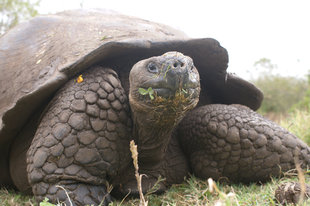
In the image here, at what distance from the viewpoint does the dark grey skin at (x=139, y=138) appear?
180cm

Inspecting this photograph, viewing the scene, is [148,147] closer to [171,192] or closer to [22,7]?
[171,192]

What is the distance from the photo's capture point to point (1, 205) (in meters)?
2.14

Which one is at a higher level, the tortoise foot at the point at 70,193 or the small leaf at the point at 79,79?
the small leaf at the point at 79,79

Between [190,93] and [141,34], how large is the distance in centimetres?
82

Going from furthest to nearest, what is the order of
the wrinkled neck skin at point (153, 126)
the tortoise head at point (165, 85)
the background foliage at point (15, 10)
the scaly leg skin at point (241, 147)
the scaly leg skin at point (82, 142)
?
the background foliage at point (15, 10) < the scaly leg skin at point (241, 147) < the scaly leg skin at point (82, 142) < the wrinkled neck skin at point (153, 126) < the tortoise head at point (165, 85)

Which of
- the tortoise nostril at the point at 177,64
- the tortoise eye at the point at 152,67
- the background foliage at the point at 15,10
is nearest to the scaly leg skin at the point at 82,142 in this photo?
the tortoise eye at the point at 152,67

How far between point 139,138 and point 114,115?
0.24m

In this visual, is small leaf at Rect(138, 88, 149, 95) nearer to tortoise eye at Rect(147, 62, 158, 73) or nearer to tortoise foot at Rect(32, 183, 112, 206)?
tortoise eye at Rect(147, 62, 158, 73)

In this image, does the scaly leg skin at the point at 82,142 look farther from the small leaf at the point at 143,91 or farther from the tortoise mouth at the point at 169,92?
the tortoise mouth at the point at 169,92

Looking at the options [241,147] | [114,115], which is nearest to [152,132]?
[114,115]

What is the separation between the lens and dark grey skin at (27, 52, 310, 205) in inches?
70.7

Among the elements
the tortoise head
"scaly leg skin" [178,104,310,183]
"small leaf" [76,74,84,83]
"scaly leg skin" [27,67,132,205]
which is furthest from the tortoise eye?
"scaly leg skin" [178,104,310,183]

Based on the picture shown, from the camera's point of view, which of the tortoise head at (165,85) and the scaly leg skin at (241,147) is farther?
the scaly leg skin at (241,147)

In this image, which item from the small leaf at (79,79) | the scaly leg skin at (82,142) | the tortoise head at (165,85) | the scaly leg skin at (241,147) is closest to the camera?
the tortoise head at (165,85)
